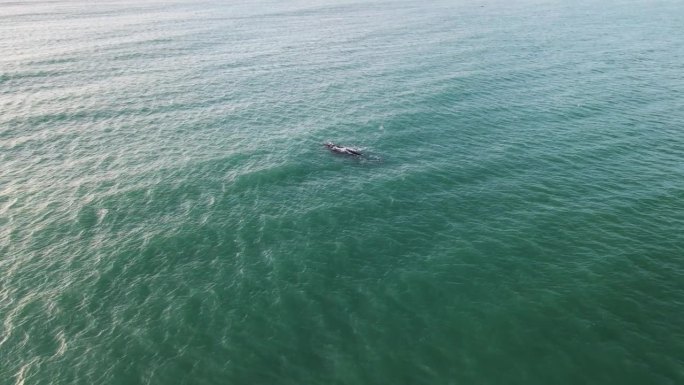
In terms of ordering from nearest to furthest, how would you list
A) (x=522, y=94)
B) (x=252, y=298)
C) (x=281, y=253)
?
(x=252, y=298) → (x=281, y=253) → (x=522, y=94)

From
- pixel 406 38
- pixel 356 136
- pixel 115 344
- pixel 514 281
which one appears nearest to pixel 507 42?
pixel 406 38

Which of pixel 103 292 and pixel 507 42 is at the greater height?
pixel 507 42

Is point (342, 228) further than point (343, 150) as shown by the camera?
No

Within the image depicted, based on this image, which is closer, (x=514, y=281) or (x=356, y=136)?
(x=514, y=281)

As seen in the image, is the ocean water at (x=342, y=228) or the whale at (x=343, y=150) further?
the whale at (x=343, y=150)

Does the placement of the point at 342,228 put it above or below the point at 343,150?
below

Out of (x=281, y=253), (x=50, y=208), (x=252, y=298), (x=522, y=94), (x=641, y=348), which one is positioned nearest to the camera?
(x=641, y=348)

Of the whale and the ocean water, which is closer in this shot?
the ocean water

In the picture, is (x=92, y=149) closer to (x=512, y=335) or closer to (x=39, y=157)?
Result: (x=39, y=157)
